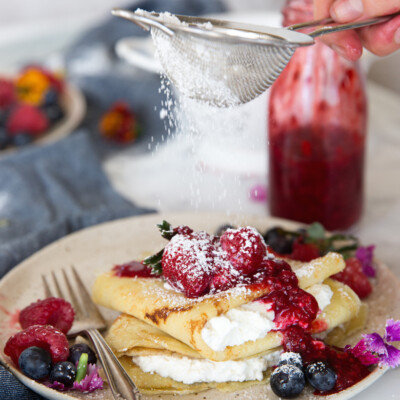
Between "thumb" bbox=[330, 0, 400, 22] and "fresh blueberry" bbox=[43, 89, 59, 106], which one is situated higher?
"thumb" bbox=[330, 0, 400, 22]

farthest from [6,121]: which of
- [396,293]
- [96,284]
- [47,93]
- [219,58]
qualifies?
[396,293]

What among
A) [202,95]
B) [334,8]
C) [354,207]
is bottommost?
[354,207]

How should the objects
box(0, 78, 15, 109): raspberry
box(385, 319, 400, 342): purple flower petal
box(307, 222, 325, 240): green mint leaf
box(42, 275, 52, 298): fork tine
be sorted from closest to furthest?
box(385, 319, 400, 342): purple flower petal, box(42, 275, 52, 298): fork tine, box(307, 222, 325, 240): green mint leaf, box(0, 78, 15, 109): raspberry

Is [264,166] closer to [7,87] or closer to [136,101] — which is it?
[136,101]

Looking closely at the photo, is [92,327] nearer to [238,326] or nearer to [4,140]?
[238,326]

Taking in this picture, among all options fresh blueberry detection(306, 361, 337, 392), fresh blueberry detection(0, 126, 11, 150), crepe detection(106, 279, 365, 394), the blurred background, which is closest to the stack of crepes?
crepe detection(106, 279, 365, 394)

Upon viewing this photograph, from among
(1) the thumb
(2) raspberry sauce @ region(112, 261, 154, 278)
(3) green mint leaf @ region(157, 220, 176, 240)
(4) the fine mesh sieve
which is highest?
(1) the thumb

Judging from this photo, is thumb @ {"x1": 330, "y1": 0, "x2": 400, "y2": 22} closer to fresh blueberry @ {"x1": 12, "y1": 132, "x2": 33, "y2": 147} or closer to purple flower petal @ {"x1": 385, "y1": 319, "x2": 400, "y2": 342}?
purple flower petal @ {"x1": 385, "y1": 319, "x2": 400, "y2": 342}
